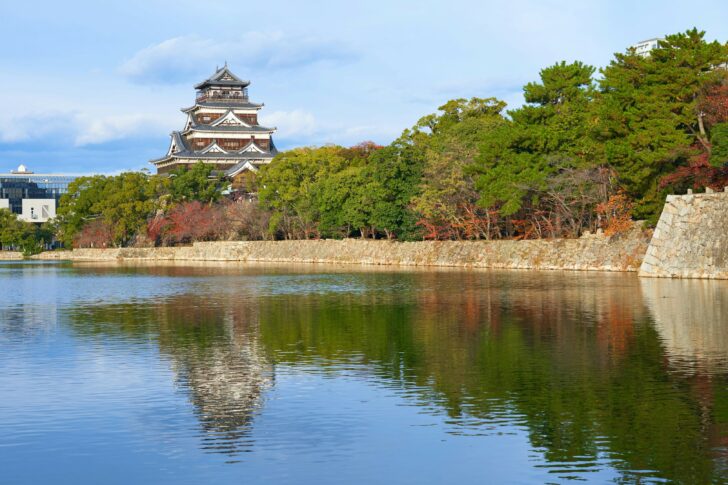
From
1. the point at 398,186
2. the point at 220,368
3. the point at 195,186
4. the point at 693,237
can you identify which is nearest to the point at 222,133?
the point at 195,186

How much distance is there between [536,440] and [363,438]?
1835mm

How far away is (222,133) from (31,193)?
64766 millimetres

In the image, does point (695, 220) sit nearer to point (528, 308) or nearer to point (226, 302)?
point (528, 308)

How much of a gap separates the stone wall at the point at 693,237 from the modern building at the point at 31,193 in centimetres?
9722

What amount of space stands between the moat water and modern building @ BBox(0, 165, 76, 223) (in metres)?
105

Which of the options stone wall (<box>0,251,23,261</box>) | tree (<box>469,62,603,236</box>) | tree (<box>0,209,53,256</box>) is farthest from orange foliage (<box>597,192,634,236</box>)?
stone wall (<box>0,251,23,261</box>)

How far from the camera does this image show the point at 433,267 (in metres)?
53.2

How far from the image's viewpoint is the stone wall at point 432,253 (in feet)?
139

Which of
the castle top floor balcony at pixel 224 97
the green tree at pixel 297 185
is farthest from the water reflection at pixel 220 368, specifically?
the castle top floor balcony at pixel 224 97

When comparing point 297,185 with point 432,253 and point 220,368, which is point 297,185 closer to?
point 432,253

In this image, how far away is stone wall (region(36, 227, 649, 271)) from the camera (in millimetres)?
42312

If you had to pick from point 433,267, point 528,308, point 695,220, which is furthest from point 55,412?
point 433,267

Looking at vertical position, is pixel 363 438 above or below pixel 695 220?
below

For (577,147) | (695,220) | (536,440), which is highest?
(577,147)
